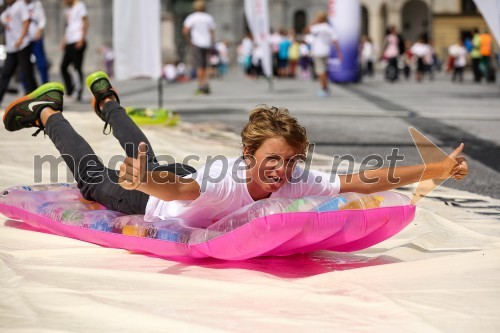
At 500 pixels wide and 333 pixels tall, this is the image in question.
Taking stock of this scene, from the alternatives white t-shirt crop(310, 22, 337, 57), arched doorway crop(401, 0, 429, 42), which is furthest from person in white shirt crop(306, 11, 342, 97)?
arched doorway crop(401, 0, 429, 42)

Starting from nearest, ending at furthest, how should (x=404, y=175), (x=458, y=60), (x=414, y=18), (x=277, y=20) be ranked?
(x=404, y=175), (x=458, y=60), (x=277, y=20), (x=414, y=18)

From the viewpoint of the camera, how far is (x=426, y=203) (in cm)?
599

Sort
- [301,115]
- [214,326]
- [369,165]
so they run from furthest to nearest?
[301,115], [369,165], [214,326]

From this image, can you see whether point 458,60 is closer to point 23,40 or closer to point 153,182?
point 23,40

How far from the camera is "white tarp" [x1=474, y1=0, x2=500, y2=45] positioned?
7.63 m

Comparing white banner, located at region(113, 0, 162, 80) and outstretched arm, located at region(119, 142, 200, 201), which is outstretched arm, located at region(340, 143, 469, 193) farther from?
white banner, located at region(113, 0, 162, 80)

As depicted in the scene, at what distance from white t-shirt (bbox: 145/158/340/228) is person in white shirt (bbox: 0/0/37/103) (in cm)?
957

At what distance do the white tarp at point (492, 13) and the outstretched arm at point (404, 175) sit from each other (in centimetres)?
364

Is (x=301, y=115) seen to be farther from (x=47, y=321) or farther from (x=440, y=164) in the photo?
(x=47, y=321)

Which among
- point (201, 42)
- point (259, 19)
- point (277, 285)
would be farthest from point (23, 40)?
point (277, 285)

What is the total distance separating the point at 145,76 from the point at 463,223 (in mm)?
6941

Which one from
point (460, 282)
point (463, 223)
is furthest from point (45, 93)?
point (460, 282)

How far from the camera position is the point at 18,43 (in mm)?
13688

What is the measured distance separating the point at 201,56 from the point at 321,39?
241 cm
